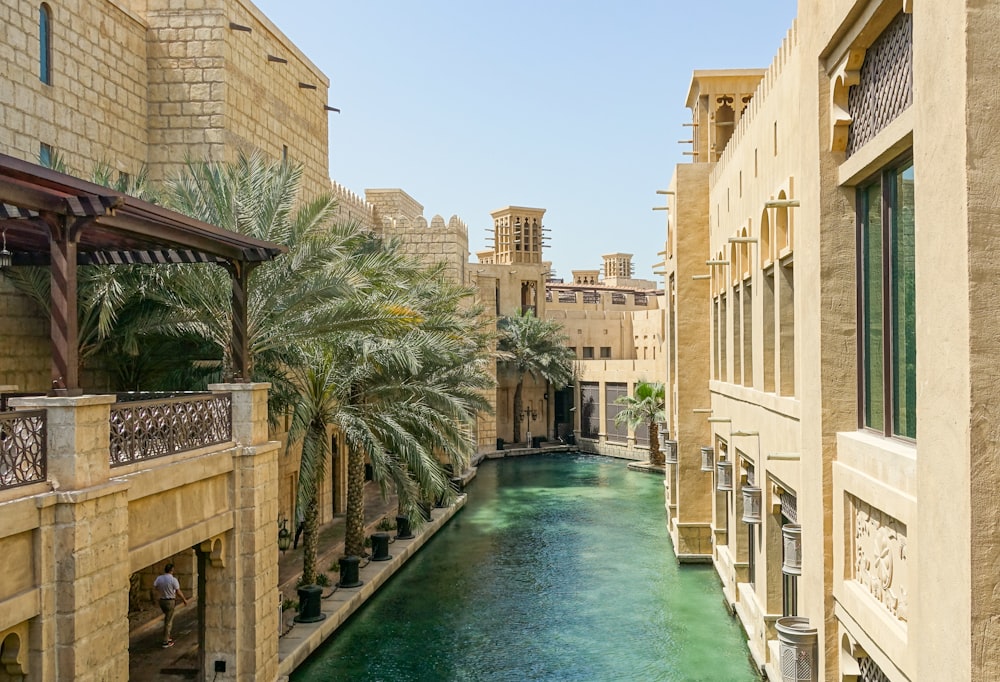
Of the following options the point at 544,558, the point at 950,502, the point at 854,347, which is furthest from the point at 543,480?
the point at 950,502

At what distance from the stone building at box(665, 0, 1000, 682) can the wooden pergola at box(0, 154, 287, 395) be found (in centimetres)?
527

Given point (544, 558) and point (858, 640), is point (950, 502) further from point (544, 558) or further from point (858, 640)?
point (544, 558)

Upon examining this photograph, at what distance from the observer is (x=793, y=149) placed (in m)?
8.62

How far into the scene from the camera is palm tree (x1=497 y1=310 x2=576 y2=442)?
117 feet

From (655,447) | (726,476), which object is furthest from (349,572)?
(655,447)

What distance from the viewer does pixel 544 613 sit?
13.6 metres

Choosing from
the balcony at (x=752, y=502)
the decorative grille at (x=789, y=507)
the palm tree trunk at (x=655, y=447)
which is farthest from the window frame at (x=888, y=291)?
the palm tree trunk at (x=655, y=447)

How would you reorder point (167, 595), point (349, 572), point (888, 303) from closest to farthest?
point (888, 303) → point (167, 595) → point (349, 572)

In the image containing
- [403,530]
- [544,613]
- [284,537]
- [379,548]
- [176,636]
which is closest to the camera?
[176,636]

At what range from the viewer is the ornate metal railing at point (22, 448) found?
6.11 meters

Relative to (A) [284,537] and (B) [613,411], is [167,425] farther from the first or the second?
(B) [613,411]

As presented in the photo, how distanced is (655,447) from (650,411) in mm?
A: 1309

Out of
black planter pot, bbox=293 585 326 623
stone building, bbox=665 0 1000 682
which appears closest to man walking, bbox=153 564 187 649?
black planter pot, bbox=293 585 326 623

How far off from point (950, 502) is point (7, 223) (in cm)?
824
